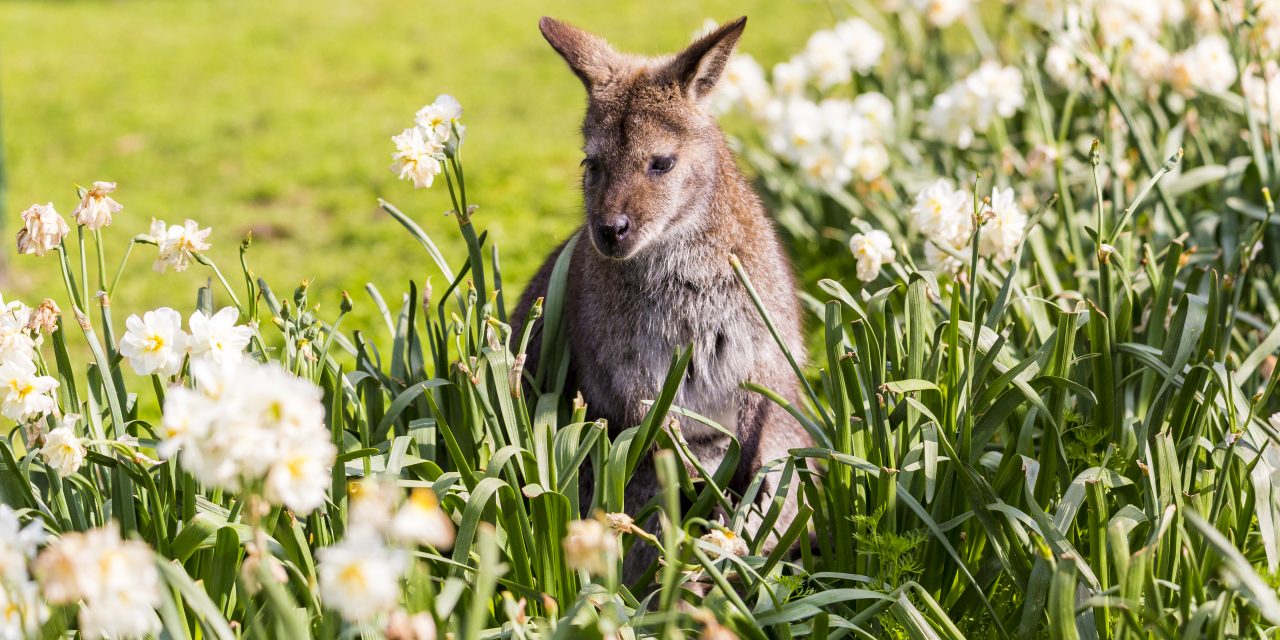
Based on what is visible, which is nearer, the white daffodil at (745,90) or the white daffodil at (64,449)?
the white daffodil at (64,449)

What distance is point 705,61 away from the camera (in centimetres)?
372

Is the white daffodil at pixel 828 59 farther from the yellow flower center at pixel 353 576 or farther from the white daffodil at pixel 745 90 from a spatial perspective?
the yellow flower center at pixel 353 576

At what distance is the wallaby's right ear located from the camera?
3.81m

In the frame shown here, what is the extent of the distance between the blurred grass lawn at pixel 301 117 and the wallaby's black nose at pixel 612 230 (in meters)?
3.21

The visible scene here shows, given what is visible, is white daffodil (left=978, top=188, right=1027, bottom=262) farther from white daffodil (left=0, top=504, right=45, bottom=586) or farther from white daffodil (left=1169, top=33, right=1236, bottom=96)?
white daffodil (left=0, top=504, right=45, bottom=586)

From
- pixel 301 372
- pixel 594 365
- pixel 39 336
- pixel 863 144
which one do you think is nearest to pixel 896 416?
pixel 594 365

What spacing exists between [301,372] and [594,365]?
0.97 m

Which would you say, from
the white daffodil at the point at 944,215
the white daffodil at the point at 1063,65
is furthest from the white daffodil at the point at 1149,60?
the white daffodil at the point at 944,215

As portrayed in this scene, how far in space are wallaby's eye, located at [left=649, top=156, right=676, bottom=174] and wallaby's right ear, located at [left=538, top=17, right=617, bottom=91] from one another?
39 cm

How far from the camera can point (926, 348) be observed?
12.1 feet

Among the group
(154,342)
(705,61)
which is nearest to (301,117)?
(705,61)

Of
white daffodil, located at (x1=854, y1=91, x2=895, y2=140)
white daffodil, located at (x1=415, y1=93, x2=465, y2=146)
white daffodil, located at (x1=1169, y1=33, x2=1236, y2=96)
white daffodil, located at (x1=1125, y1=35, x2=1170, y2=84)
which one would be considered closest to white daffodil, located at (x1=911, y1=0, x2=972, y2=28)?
white daffodil, located at (x1=854, y1=91, x2=895, y2=140)

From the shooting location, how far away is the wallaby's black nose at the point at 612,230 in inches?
136

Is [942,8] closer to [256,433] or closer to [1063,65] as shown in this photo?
[1063,65]
